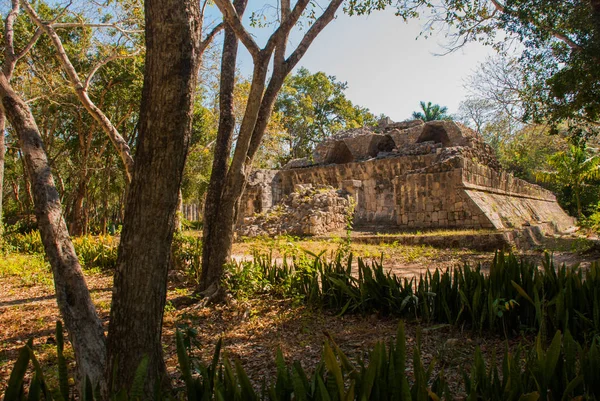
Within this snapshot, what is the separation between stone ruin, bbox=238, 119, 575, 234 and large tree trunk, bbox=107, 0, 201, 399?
250 inches

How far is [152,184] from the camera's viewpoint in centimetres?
205

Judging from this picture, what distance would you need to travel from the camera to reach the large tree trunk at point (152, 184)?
2057mm

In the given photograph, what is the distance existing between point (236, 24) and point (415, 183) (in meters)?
8.78

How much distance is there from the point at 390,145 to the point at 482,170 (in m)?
7.46

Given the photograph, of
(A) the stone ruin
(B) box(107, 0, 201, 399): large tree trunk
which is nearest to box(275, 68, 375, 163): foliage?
(A) the stone ruin

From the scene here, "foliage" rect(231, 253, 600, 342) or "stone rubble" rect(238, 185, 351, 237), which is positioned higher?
"stone rubble" rect(238, 185, 351, 237)

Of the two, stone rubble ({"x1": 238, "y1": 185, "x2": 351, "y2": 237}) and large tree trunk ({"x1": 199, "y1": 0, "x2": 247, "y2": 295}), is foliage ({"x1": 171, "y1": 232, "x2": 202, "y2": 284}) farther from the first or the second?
stone rubble ({"x1": 238, "y1": 185, "x2": 351, "y2": 237})

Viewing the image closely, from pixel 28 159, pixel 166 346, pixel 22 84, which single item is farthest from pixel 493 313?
pixel 22 84

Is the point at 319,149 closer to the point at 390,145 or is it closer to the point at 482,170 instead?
the point at 390,145

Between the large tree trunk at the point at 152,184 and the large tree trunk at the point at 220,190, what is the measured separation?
2.83m

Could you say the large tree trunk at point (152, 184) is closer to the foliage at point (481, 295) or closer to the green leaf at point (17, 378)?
the green leaf at point (17, 378)

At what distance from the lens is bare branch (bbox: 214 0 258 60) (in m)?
4.48

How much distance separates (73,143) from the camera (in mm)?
17609

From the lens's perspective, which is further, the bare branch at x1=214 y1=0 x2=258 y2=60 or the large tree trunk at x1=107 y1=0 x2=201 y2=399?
the bare branch at x1=214 y1=0 x2=258 y2=60
